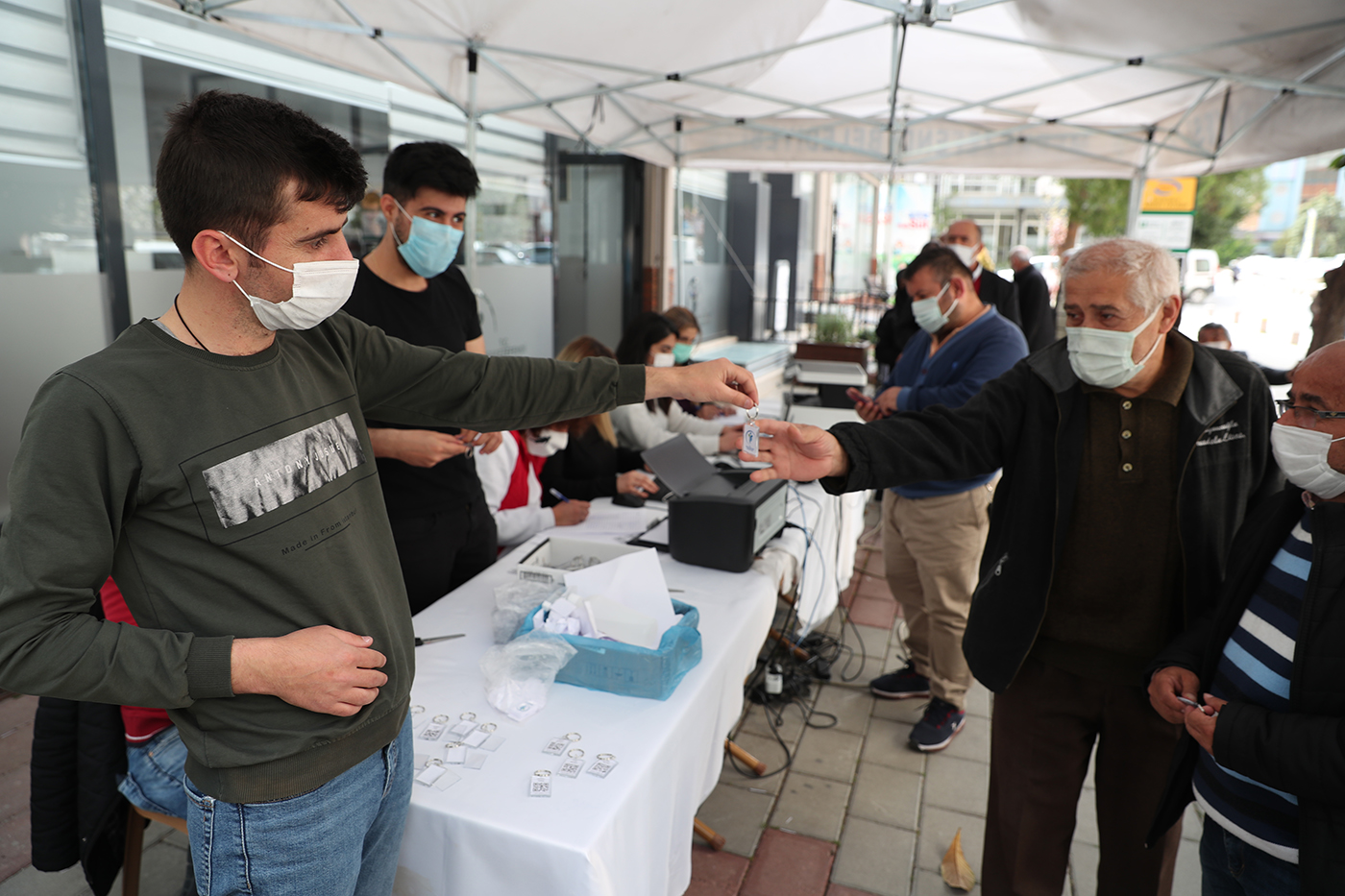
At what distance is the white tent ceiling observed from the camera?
138 inches

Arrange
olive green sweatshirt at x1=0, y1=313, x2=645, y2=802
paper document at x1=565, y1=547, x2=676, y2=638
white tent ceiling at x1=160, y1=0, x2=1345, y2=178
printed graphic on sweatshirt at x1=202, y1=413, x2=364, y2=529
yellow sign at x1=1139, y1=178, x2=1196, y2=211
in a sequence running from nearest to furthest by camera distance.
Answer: olive green sweatshirt at x1=0, y1=313, x2=645, y2=802
printed graphic on sweatshirt at x1=202, y1=413, x2=364, y2=529
paper document at x1=565, y1=547, x2=676, y2=638
white tent ceiling at x1=160, y1=0, x2=1345, y2=178
yellow sign at x1=1139, y1=178, x2=1196, y2=211

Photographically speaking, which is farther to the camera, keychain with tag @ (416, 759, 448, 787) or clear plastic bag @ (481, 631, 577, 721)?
clear plastic bag @ (481, 631, 577, 721)

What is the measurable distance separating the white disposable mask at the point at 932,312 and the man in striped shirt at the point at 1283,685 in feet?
6.08

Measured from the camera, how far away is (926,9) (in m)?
→ 3.28

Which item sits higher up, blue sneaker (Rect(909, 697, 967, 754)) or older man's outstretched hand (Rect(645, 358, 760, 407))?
older man's outstretched hand (Rect(645, 358, 760, 407))

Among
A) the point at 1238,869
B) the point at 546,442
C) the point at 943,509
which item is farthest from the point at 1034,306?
the point at 1238,869

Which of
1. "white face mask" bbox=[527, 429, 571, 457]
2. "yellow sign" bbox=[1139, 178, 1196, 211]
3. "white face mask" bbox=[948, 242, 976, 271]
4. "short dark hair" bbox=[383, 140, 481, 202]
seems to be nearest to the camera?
"short dark hair" bbox=[383, 140, 481, 202]

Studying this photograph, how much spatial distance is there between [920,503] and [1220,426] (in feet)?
4.75

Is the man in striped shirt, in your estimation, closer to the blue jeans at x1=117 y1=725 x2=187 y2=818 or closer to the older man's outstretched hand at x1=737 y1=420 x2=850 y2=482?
the older man's outstretched hand at x1=737 y1=420 x2=850 y2=482

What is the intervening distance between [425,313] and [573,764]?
1.26 meters

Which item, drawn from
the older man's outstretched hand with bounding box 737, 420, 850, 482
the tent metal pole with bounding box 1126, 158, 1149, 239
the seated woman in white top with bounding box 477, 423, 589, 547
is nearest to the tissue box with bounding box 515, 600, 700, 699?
the older man's outstretched hand with bounding box 737, 420, 850, 482

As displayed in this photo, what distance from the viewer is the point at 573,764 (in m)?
1.42

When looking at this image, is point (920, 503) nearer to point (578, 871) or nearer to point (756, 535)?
point (756, 535)

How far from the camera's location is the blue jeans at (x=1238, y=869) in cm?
133
